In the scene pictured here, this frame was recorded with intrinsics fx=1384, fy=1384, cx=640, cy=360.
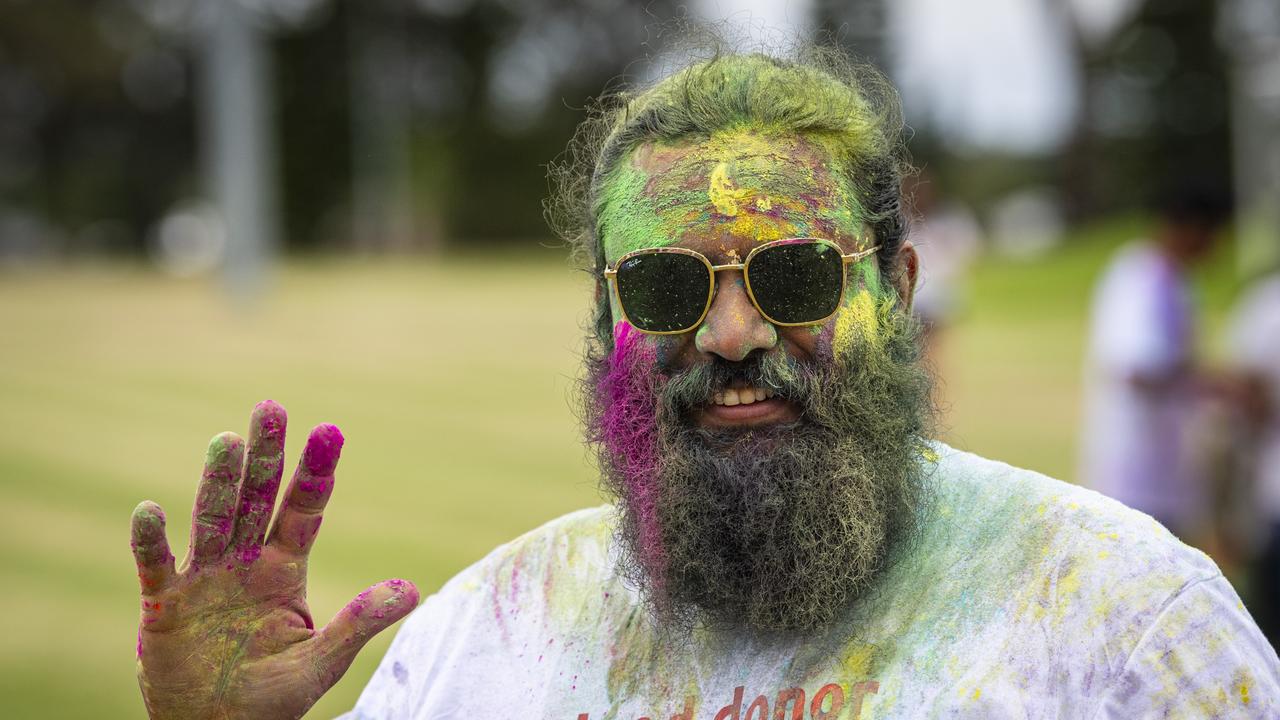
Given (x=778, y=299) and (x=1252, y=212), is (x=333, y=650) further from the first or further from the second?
(x=1252, y=212)

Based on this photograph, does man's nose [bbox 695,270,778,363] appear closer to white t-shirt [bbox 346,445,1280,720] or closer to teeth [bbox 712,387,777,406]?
teeth [bbox 712,387,777,406]

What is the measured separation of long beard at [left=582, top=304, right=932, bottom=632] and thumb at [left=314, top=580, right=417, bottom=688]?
396 mm

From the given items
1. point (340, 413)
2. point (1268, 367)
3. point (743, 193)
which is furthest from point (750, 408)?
point (340, 413)

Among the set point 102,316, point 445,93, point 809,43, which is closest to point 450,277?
point 102,316

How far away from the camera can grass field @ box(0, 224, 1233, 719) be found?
728cm

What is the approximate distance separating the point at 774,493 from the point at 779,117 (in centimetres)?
63

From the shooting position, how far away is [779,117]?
231 cm

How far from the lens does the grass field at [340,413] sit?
23.9ft

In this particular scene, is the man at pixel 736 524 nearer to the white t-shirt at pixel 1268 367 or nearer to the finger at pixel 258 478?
the finger at pixel 258 478

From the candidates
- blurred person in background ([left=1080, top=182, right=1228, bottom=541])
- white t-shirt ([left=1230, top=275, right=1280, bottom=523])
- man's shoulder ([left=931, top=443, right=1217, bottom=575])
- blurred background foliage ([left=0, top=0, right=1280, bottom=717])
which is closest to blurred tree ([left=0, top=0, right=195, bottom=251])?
blurred background foliage ([left=0, top=0, right=1280, bottom=717])

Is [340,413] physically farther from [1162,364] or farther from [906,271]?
[906,271]

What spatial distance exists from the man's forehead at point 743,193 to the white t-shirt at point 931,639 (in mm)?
478

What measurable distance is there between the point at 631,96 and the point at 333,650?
111 centimetres

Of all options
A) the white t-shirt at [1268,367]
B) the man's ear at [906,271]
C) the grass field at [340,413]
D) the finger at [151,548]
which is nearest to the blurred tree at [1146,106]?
the grass field at [340,413]
